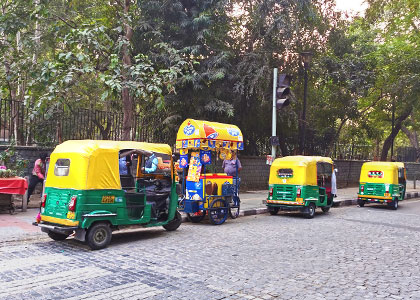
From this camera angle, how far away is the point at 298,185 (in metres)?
12.5

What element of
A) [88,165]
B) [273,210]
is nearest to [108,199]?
[88,165]

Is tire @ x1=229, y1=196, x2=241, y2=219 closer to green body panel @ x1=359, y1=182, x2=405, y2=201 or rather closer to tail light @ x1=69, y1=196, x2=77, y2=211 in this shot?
tail light @ x1=69, y1=196, x2=77, y2=211

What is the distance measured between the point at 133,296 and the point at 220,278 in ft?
4.51

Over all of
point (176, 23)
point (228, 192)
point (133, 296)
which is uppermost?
point (176, 23)

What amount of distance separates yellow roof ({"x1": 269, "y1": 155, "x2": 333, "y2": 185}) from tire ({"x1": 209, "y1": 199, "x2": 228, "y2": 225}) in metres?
2.79

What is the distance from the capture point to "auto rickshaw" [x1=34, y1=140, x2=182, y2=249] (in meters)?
7.41

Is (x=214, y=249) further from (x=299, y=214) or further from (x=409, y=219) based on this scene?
(x=409, y=219)

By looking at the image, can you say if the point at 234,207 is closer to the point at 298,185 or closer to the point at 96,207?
the point at 298,185

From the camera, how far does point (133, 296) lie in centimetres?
499

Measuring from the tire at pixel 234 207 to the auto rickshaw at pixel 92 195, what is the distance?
325 centimetres

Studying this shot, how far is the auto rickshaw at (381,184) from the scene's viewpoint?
614 inches

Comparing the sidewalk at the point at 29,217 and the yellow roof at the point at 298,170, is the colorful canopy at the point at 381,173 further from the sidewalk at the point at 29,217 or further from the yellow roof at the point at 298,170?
the yellow roof at the point at 298,170

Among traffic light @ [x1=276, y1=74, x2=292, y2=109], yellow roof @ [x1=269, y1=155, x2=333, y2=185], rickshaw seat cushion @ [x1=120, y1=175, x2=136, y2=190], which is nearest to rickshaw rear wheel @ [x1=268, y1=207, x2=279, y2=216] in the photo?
yellow roof @ [x1=269, y1=155, x2=333, y2=185]

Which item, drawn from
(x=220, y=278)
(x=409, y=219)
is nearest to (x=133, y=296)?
(x=220, y=278)
